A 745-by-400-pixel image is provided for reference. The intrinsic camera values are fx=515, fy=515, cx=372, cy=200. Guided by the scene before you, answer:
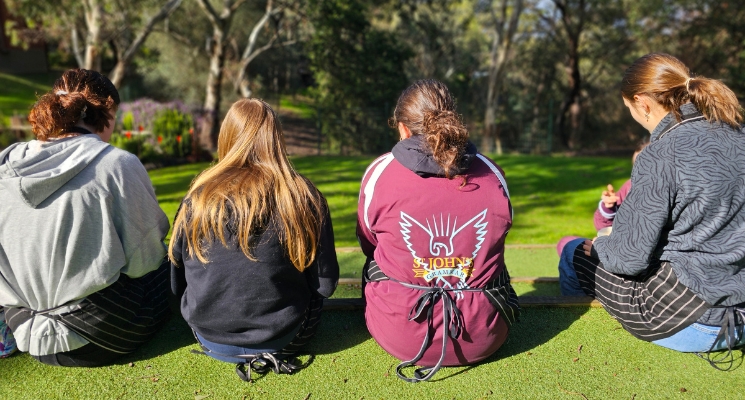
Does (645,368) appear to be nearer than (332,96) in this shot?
Yes

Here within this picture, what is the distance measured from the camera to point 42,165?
2.24 m

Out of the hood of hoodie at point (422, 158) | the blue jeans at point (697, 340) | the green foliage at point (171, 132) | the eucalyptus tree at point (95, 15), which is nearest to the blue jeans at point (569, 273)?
the blue jeans at point (697, 340)

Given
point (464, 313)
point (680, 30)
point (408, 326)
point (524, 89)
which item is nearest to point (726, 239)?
point (464, 313)

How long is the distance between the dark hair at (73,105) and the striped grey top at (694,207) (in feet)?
8.71

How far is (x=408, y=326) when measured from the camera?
2.46 meters

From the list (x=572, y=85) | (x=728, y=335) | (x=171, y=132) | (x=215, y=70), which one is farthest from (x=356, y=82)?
(x=728, y=335)

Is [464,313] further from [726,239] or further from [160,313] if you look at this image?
[160,313]

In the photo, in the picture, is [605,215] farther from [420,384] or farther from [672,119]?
[420,384]

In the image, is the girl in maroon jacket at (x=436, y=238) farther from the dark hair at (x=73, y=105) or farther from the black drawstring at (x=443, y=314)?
the dark hair at (x=73, y=105)

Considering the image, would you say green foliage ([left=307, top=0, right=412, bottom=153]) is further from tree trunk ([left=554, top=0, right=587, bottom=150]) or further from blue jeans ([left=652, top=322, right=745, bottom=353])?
blue jeans ([left=652, top=322, right=745, bottom=353])

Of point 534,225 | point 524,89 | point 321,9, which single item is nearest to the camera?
point 534,225

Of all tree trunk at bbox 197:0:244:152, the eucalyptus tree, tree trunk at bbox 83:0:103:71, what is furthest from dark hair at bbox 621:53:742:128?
tree trunk at bbox 197:0:244:152

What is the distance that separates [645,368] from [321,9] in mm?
14603

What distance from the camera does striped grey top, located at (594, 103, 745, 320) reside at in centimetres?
230
